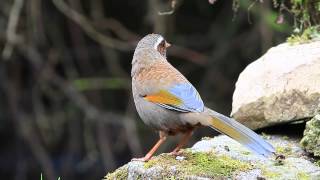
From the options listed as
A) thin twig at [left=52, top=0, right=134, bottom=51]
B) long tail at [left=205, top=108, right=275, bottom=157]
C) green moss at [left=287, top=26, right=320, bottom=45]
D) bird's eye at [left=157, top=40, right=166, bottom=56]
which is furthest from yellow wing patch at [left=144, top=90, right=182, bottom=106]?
thin twig at [left=52, top=0, right=134, bottom=51]

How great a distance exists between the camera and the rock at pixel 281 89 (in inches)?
195

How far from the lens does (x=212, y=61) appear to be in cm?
945

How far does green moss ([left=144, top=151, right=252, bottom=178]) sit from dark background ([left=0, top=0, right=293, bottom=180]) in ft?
12.5

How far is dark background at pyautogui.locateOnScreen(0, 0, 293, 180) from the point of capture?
29.6 feet

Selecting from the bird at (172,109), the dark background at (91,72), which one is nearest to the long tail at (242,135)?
the bird at (172,109)

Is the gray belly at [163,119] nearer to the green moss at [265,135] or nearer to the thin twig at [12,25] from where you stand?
the green moss at [265,135]

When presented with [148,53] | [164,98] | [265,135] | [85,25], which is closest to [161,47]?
[148,53]

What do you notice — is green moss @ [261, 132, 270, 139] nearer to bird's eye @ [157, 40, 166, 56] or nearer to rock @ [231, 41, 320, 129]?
rock @ [231, 41, 320, 129]

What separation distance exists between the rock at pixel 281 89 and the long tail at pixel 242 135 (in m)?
0.67

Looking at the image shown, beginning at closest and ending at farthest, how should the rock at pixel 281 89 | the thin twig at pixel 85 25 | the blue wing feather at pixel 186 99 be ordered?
1. the blue wing feather at pixel 186 99
2. the rock at pixel 281 89
3. the thin twig at pixel 85 25

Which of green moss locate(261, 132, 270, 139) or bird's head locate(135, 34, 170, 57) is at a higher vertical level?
bird's head locate(135, 34, 170, 57)

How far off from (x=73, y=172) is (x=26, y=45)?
6.84 feet

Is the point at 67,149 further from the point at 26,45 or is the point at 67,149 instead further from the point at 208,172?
the point at 208,172

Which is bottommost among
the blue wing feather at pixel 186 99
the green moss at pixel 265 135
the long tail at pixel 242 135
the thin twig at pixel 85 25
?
the green moss at pixel 265 135
